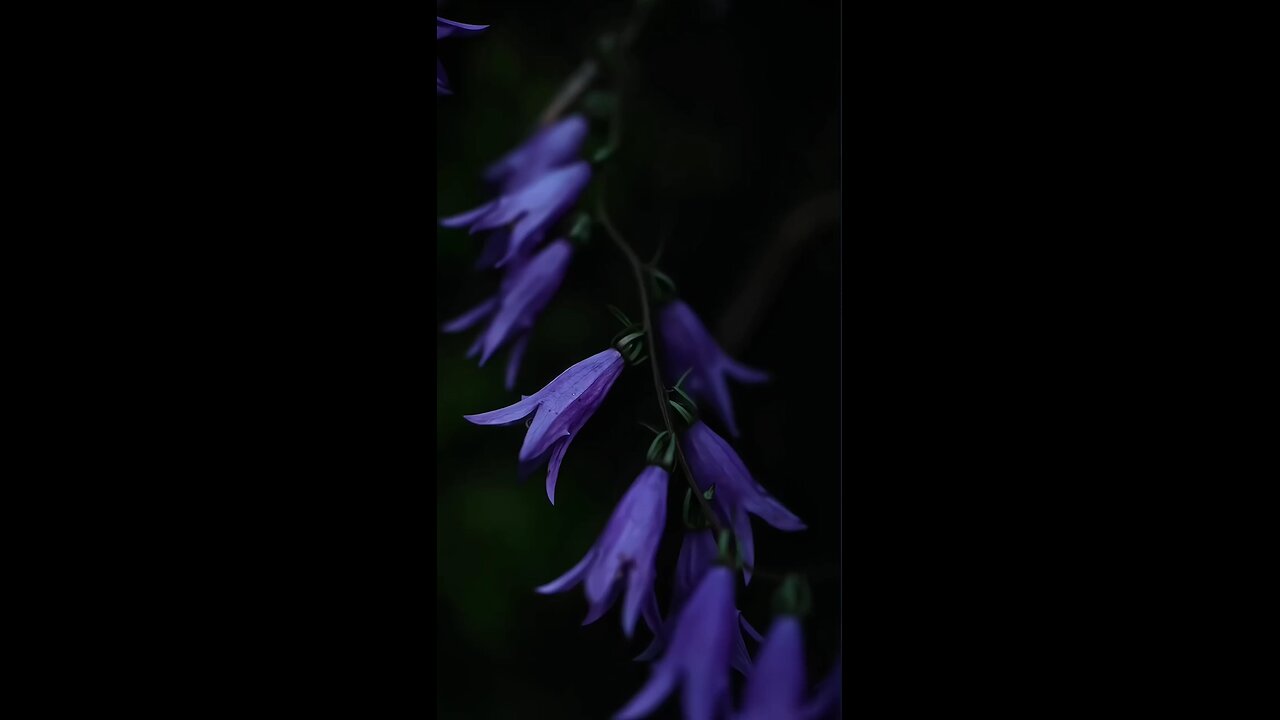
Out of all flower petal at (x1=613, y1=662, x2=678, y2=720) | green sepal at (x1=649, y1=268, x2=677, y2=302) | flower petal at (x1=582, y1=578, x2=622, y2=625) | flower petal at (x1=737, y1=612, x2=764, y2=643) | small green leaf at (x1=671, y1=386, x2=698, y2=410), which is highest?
green sepal at (x1=649, y1=268, x2=677, y2=302)

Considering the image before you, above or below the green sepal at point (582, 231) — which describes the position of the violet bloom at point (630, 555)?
below

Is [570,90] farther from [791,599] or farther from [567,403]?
[791,599]

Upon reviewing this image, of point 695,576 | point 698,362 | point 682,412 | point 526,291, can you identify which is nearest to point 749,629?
point 695,576

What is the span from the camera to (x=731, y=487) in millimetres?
904

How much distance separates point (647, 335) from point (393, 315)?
1.01 ft

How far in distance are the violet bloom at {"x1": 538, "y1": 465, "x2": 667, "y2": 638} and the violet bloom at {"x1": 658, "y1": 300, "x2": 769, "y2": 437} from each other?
173 millimetres

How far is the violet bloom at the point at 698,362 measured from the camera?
0.99 metres

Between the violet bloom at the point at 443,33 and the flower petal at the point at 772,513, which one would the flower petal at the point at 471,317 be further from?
the flower petal at the point at 772,513

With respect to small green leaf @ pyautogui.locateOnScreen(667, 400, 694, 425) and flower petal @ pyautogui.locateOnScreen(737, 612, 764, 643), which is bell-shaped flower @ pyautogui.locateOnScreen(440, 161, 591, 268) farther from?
flower petal @ pyautogui.locateOnScreen(737, 612, 764, 643)

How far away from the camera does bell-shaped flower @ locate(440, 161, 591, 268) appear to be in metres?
1.00

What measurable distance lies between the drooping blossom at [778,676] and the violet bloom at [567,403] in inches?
9.1

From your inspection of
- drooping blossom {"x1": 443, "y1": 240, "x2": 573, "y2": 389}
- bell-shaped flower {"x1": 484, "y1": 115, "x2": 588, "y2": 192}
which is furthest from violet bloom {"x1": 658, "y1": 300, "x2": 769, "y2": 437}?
bell-shaped flower {"x1": 484, "y1": 115, "x2": 588, "y2": 192}

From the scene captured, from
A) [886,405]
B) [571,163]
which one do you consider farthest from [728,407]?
[571,163]

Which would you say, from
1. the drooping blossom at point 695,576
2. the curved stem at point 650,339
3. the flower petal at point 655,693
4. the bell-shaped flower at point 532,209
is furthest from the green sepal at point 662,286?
the flower petal at point 655,693
